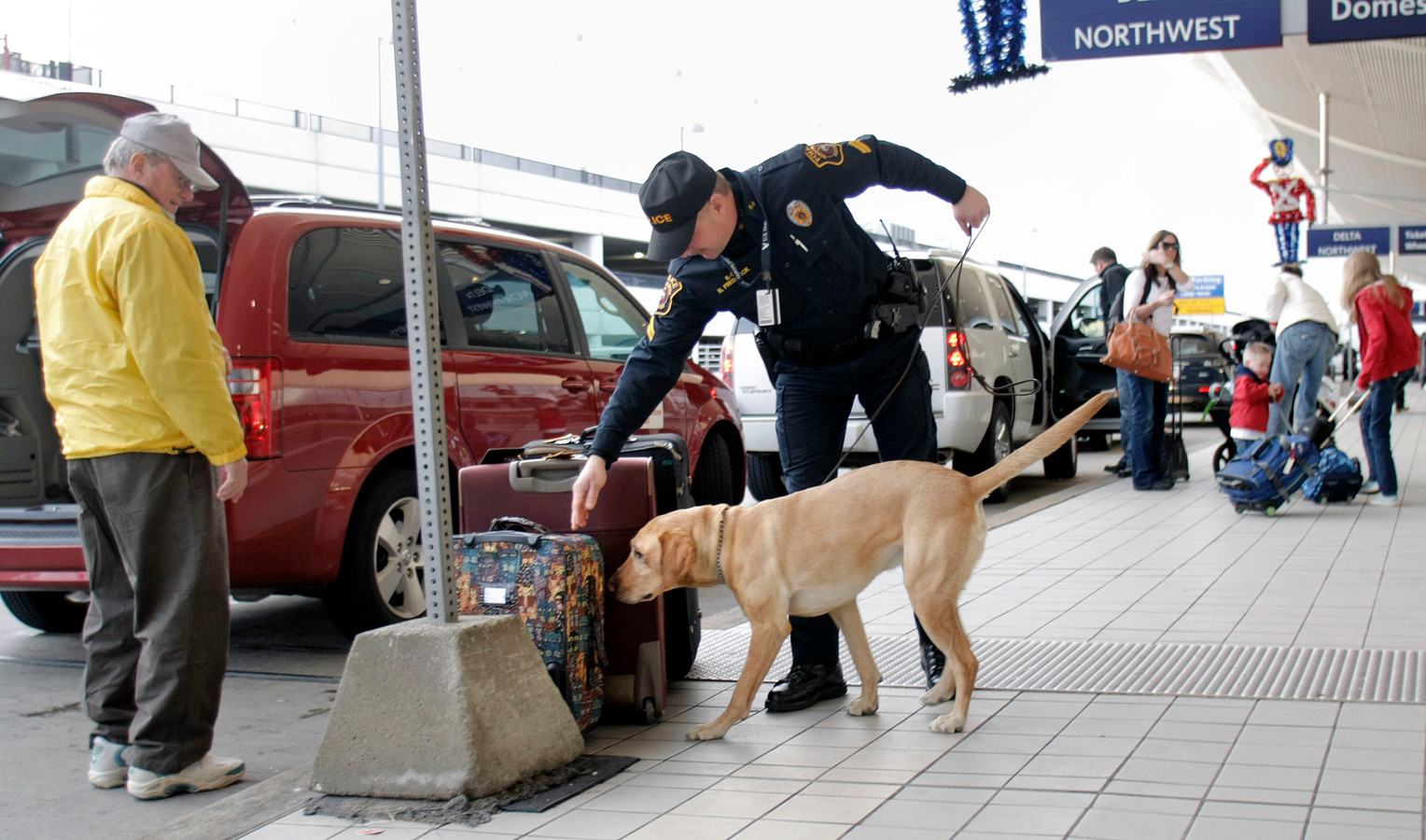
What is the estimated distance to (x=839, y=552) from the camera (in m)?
3.94

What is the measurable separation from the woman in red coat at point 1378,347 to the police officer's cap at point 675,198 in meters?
7.07

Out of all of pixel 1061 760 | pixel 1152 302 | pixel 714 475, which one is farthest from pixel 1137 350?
pixel 1061 760

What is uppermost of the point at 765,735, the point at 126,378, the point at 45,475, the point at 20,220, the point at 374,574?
the point at 20,220

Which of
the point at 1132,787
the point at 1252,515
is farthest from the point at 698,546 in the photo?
the point at 1252,515

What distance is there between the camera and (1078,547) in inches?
307

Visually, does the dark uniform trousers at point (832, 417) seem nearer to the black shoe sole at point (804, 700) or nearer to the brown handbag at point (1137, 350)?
the black shoe sole at point (804, 700)

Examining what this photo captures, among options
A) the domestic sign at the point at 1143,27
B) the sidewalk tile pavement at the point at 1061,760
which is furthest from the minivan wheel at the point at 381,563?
the domestic sign at the point at 1143,27

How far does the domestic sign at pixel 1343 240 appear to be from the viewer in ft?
82.2

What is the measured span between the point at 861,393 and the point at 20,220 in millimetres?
3740

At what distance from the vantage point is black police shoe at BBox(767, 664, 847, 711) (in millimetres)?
4352

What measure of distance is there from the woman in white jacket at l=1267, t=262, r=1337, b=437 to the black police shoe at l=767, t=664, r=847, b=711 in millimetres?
6826

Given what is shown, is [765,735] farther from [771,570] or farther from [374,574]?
[374,574]

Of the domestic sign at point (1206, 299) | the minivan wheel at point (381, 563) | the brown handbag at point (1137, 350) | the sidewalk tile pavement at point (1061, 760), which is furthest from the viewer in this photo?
the domestic sign at point (1206, 299)

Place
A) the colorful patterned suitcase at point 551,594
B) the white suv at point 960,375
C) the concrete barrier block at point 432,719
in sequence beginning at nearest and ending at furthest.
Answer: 1. the concrete barrier block at point 432,719
2. the colorful patterned suitcase at point 551,594
3. the white suv at point 960,375
